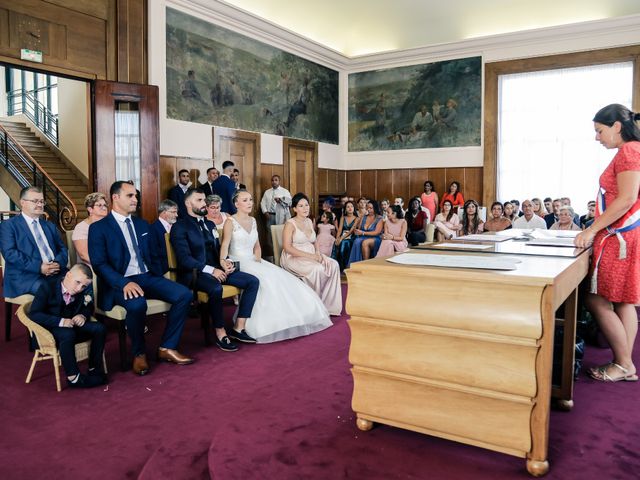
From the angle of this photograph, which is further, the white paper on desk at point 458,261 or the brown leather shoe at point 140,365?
the brown leather shoe at point 140,365

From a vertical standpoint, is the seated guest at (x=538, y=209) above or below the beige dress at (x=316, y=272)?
above

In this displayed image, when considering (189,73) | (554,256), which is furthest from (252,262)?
(189,73)

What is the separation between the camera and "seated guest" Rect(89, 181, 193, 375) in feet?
13.5

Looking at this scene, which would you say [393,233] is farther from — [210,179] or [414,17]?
[414,17]

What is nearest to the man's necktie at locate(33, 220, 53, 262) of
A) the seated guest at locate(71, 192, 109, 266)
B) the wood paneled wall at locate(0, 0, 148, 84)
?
the seated guest at locate(71, 192, 109, 266)

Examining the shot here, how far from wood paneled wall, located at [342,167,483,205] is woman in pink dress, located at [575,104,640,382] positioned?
915 centimetres

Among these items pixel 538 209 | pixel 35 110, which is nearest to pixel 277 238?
pixel 538 209

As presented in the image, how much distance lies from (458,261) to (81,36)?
712cm

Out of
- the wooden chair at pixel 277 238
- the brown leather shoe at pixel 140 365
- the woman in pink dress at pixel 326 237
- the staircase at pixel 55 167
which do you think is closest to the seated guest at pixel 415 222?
the woman in pink dress at pixel 326 237

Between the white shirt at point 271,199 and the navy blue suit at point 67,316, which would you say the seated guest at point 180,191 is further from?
the navy blue suit at point 67,316

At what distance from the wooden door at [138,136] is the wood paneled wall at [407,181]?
22.6 feet

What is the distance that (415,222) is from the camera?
9961mm

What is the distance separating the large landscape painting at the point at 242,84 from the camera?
9383 mm

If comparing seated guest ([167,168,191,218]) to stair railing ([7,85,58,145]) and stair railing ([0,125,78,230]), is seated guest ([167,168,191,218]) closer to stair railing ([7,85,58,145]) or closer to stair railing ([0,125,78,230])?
stair railing ([0,125,78,230])
